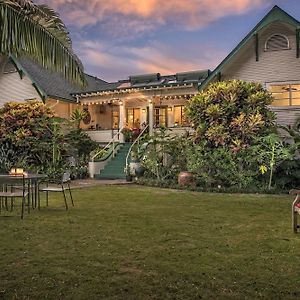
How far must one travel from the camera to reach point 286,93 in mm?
17719

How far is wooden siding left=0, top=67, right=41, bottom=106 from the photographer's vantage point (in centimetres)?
2330

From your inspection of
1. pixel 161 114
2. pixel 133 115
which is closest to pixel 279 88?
pixel 161 114

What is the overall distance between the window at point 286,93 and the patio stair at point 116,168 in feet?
27.1

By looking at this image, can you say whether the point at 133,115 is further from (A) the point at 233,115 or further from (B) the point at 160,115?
(A) the point at 233,115

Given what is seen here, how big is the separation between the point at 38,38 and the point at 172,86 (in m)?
14.1

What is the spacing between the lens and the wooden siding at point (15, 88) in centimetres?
2330

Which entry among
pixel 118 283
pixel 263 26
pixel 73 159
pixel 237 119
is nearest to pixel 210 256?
pixel 118 283

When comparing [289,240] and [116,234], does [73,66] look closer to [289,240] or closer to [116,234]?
[116,234]

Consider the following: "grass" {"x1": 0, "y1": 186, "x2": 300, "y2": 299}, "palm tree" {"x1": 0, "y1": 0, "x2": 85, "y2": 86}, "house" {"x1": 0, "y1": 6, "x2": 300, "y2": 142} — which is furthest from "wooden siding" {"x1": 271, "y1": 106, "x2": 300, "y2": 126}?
"palm tree" {"x1": 0, "y1": 0, "x2": 85, "y2": 86}

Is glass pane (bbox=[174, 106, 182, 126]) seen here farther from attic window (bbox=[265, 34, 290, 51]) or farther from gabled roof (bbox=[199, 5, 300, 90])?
attic window (bbox=[265, 34, 290, 51])

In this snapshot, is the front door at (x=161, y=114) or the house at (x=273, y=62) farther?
the front door at (x=161, y=114)

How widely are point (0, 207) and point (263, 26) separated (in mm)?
13510

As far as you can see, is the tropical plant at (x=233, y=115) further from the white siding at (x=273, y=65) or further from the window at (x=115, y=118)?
the window at (x=115, y=118)

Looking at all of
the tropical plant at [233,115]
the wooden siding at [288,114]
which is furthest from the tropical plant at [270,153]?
the wooden siding at [288,114]
